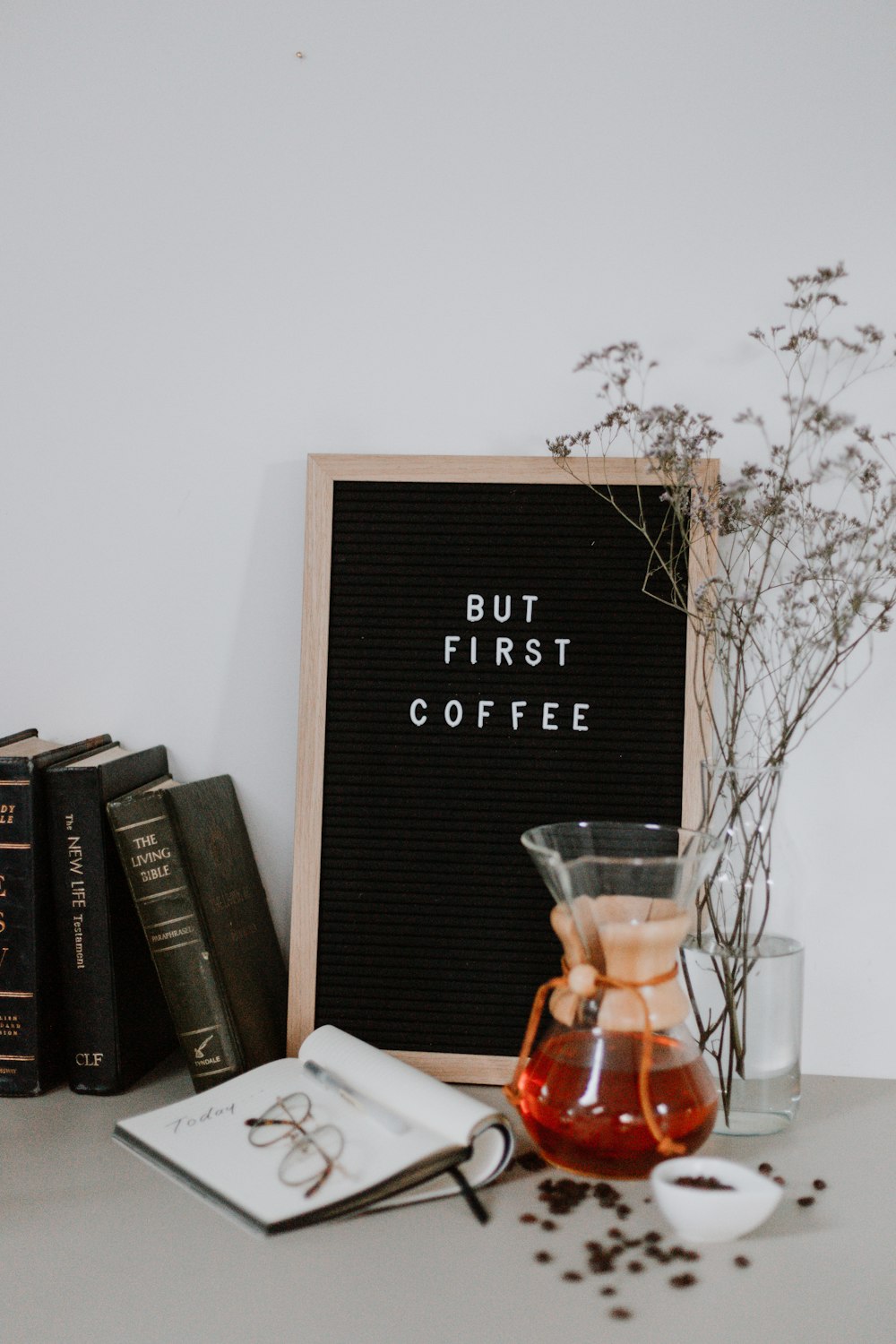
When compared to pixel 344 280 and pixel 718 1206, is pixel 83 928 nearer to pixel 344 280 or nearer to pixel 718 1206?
A: pixel 718 1206

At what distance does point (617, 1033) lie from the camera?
2.94 ft

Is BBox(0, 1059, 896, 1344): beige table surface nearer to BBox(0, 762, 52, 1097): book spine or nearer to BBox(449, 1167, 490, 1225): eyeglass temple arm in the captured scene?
BBox(449, 1167, 490, 1225): eyeglass temple arm

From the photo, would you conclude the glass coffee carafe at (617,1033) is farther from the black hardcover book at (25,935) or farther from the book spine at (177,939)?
the black hardcover book at (25,935)

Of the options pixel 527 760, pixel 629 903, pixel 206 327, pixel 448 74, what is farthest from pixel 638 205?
pixel 629 903

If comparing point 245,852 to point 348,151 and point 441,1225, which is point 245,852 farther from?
point 348,151

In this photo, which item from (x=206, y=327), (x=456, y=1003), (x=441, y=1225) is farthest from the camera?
(x=206, y=327)


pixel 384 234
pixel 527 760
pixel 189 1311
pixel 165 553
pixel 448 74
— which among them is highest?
pixel 448 74

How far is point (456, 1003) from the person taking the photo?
1143 millimetres

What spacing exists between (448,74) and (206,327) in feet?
1.36

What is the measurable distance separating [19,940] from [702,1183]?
722mm

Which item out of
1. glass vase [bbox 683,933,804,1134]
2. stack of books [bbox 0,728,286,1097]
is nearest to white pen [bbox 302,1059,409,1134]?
stack of books [bbox 0,728,286,1097]

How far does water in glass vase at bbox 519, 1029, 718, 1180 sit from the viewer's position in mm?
Answer: 877

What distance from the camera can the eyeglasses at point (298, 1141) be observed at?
87cm

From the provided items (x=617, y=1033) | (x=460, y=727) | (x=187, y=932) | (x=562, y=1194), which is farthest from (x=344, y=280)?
(x=562, y=1194)
